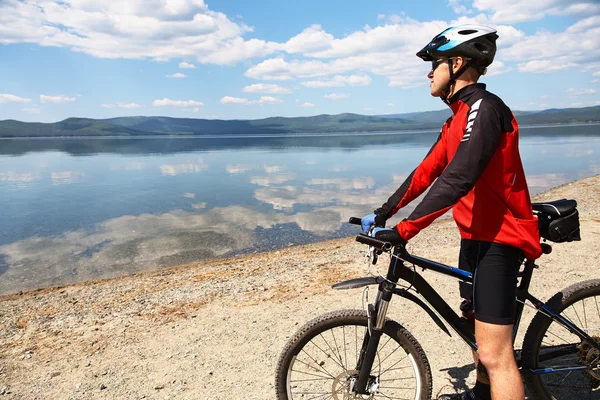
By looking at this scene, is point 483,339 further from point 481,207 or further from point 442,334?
point 442,334

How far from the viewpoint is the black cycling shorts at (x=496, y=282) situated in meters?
2.81

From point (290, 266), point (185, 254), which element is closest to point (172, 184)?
point (185, 254)

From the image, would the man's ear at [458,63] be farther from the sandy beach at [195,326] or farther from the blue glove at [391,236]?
the sandy beach at [195,326]

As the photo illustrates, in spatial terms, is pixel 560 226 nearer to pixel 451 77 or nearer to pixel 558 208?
pixel 558 208

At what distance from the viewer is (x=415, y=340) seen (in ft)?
10.8

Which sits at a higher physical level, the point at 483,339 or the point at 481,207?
the point at 481,207

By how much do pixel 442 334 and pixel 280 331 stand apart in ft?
7.33

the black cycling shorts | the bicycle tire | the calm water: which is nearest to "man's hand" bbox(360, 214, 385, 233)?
the black cycling shorts

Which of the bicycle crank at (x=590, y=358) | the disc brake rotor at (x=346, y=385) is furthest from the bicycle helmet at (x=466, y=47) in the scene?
the bicycle crank at (x=590, y=358)

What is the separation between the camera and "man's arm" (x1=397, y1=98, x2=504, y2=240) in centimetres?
254

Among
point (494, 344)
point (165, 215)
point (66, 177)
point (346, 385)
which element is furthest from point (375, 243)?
point (66, 177)

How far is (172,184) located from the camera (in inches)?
1292

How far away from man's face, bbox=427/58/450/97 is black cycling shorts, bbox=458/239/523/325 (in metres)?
1.12

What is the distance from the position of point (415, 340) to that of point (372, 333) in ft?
1.21
